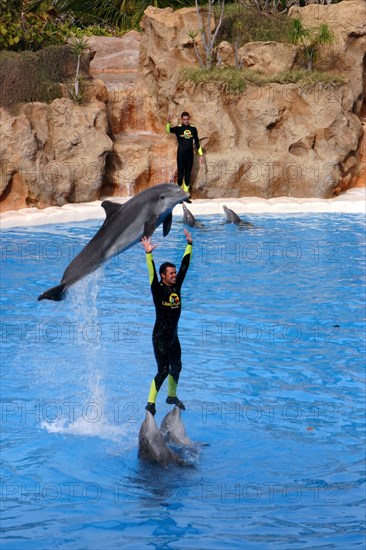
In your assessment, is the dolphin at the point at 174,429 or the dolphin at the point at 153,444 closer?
the dolphin at the point at 153,444

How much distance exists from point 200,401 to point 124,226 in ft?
8.29

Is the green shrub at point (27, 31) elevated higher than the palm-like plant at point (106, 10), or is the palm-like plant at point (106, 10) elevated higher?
the palm-like plant at point (106, 10)

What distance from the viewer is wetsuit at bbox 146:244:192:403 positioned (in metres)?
7.60

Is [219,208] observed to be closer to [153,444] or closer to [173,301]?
[173,301]

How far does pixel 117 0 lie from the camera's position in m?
26.8

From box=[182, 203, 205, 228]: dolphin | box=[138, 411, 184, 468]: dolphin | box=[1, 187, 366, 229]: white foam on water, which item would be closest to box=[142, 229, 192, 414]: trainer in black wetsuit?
box=[138, 411, 184, 468]: dolphin

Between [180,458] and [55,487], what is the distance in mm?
1048

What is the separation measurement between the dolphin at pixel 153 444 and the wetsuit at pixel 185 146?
11014mm

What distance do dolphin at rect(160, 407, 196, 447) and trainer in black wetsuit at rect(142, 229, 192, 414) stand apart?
0.19 m

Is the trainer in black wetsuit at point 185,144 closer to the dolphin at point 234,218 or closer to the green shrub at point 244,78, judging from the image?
the green shrub at point 244,78

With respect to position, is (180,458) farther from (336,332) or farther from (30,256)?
(30,256)

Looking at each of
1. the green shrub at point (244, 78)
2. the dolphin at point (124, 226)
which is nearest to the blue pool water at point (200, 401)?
the dolphin at point (124, 226)

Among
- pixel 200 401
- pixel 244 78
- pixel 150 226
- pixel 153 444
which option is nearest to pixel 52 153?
pixel 244 78

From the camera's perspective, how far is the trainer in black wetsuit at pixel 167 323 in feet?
24.8
